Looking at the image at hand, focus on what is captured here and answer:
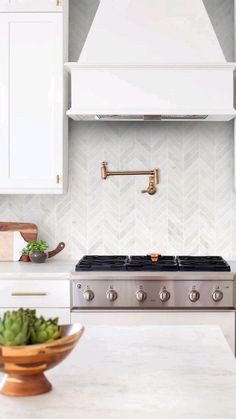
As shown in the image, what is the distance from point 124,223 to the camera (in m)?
4.19

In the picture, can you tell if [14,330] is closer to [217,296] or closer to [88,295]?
[88,295]

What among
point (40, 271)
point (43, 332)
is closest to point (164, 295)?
point (40, 271)

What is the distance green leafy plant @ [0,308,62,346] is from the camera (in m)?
1.47

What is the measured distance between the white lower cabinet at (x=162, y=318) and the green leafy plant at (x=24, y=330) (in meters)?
2.00

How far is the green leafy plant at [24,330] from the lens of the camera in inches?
58.1

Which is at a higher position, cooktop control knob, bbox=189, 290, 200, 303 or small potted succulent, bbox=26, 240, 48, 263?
small potted succulent, bbox=26, 240, 48, 263

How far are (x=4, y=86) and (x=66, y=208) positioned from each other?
936mm

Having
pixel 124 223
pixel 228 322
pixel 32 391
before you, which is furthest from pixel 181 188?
pixel 32 391

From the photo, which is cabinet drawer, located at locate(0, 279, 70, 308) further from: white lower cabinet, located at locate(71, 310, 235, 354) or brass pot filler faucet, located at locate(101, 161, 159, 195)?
brass pot filler faucet, located at locate(101, 161, 159, 195)

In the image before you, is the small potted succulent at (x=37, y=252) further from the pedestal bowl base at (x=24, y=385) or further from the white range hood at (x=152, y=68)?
the pedestal bowl base at (x=24, y=385)

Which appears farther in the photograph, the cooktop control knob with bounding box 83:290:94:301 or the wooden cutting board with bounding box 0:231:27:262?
the wooden cutting board with bounding box 0:231:27:262

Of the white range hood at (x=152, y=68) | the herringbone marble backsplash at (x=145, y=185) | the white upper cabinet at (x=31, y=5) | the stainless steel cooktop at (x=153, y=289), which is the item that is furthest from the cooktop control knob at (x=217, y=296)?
the white upper cabinet at (x=31, y=5)

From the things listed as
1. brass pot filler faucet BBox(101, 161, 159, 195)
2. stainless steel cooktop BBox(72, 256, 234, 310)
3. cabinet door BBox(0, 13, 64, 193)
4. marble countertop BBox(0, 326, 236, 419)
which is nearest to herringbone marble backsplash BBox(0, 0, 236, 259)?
brass pot filler faucet BBox(101, 161, 159, 195)

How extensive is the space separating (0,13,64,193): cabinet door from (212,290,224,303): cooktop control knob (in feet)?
3.80
